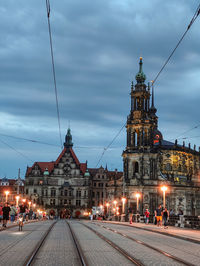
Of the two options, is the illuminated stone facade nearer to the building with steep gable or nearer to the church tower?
the church tower

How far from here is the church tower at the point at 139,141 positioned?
221ft

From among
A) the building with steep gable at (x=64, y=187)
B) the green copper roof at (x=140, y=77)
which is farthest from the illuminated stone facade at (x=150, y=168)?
the building with steep gable at (x=64, y=187)

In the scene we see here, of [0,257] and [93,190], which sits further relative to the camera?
[93,190]

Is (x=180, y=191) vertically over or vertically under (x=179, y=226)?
over

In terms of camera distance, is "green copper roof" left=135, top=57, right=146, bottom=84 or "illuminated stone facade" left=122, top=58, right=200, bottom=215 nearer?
"illuminated stone facade" left=122, top=58, right=200, bottom=215

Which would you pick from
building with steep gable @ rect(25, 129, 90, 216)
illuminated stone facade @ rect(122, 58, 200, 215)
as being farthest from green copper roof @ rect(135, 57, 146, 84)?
building with steep gable @ rect(25, 129, 90, 216)

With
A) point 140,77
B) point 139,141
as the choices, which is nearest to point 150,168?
point 139,141

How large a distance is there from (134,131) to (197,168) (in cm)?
1997

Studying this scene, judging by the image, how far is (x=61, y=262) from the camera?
345 inches

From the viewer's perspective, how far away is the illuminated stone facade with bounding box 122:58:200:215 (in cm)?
6581

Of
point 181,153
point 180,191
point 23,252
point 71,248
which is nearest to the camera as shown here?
point 23,252

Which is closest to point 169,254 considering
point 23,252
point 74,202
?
point 23,252

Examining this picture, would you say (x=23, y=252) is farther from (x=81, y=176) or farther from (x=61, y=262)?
(x=81, y=176)

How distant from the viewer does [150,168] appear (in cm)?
6731
